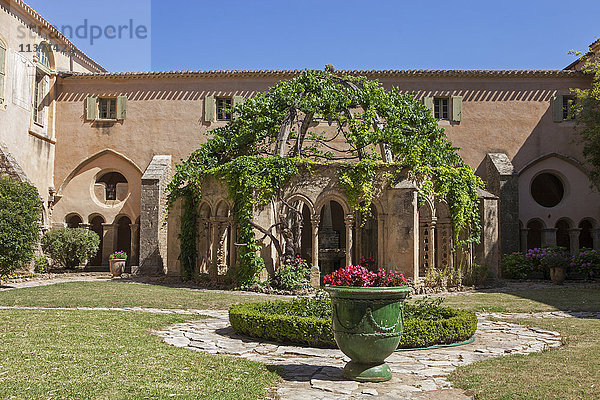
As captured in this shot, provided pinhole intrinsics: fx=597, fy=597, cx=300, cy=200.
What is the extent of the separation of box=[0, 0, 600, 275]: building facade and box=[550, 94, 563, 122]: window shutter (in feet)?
0.14

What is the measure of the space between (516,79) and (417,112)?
339 inches

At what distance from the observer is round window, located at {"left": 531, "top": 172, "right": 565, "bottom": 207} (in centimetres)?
2720

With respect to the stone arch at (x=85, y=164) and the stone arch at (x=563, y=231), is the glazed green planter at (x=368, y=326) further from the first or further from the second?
the stone arch at (x=563, y=231)

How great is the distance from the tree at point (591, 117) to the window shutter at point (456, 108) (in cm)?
456

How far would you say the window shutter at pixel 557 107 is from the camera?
25.9m

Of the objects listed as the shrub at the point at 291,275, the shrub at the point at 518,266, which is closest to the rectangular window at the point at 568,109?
the shrub at the point at 518,266

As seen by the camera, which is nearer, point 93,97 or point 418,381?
point 418,381

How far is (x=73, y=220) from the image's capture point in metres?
26.5

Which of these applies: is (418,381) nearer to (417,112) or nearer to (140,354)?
(140,354)

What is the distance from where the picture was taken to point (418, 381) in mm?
6723

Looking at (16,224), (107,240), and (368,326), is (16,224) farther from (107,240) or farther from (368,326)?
(368,326)

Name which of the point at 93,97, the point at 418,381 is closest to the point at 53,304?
the point at 418,381

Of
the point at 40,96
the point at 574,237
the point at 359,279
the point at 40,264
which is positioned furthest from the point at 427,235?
the point at 40,96

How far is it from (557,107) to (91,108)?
20.5 m
